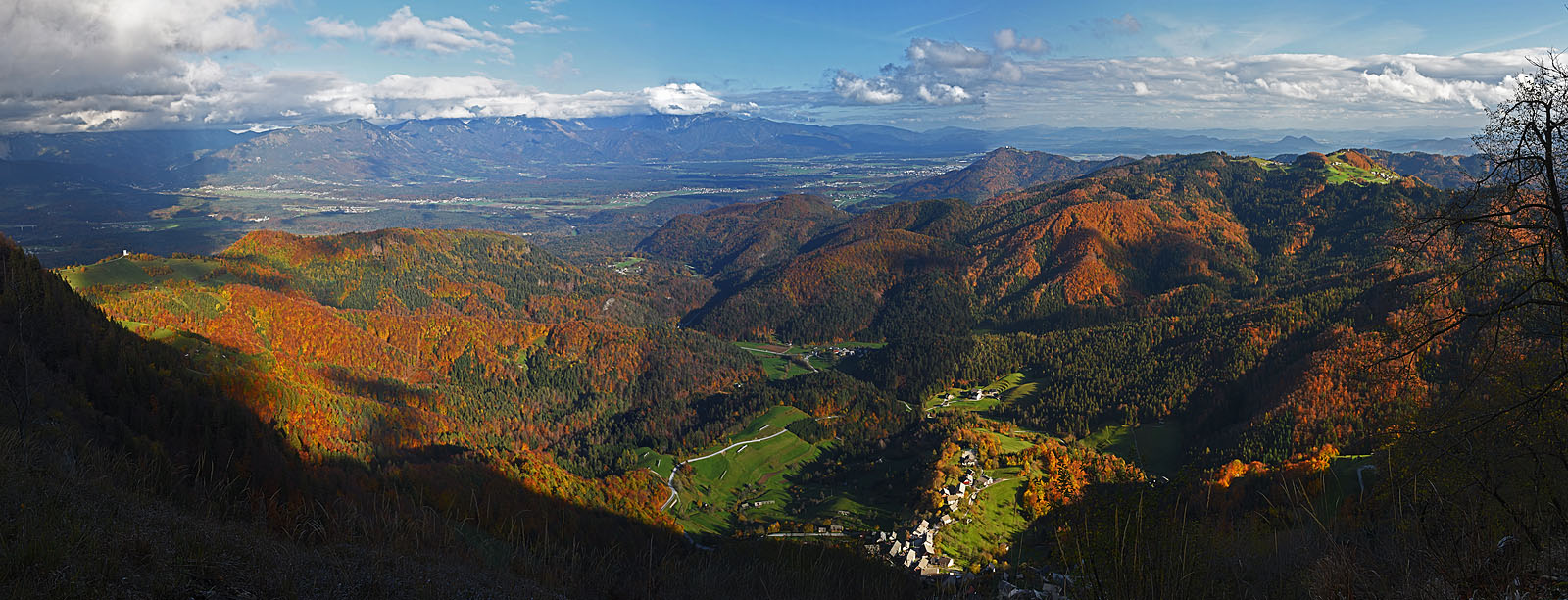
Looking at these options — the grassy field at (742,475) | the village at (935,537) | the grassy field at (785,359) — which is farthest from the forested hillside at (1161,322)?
the grassy field at (742,475)

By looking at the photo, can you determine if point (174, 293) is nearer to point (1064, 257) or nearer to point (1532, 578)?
point (1532, 578)

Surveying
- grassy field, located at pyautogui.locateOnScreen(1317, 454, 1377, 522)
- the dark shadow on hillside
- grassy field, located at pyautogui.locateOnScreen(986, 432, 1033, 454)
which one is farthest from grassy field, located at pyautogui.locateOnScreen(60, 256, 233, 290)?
grassy field, located at pyautogui.locateOnScreen(1317, 454, 1377, 522)

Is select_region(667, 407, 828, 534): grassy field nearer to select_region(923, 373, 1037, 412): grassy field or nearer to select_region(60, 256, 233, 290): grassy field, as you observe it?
select_region(923, 373, 1037, 412): grassy field

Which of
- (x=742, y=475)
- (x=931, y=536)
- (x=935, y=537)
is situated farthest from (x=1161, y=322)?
(x=931, y=536)

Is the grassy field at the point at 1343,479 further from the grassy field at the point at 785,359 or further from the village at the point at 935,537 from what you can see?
the grassy field at the point at 785,359

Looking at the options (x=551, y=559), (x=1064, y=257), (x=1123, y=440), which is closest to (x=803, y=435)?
(x=1123, y=440)
